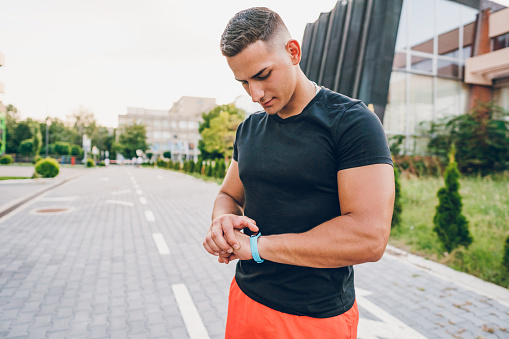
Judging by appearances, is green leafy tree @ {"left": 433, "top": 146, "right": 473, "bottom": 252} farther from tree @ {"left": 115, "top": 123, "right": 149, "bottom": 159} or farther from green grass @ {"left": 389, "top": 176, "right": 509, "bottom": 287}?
tree @ {"left": 115, "top": 123, "right": 149, "bottom": 159}

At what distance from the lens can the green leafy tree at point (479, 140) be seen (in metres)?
12.6

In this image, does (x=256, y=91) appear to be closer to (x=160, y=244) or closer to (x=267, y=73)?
(x=267, y=73)

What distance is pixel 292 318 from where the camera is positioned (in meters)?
1.25

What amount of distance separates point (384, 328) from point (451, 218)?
9.70ft

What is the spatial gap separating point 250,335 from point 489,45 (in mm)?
19242

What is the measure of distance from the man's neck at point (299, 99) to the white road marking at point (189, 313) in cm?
268

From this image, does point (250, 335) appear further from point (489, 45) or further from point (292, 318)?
point (489, 45)

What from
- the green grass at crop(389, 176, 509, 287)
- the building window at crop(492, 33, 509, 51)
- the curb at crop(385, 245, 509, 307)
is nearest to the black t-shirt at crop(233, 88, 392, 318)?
the curb at crop(385, 245, 509, 307)

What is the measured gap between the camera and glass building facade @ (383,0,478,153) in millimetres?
14672

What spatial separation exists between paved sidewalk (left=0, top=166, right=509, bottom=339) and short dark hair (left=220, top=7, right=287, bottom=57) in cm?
288

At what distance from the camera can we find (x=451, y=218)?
5457mm

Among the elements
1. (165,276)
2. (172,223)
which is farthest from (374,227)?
(172,223)

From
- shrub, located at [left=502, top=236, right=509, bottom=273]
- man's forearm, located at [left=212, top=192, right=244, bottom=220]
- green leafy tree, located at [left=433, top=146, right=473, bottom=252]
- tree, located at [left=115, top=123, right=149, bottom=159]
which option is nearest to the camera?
man's forearm, located at [left=212, top=192, right=244, bottom=220]

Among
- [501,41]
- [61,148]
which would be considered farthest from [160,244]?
[61,148]
